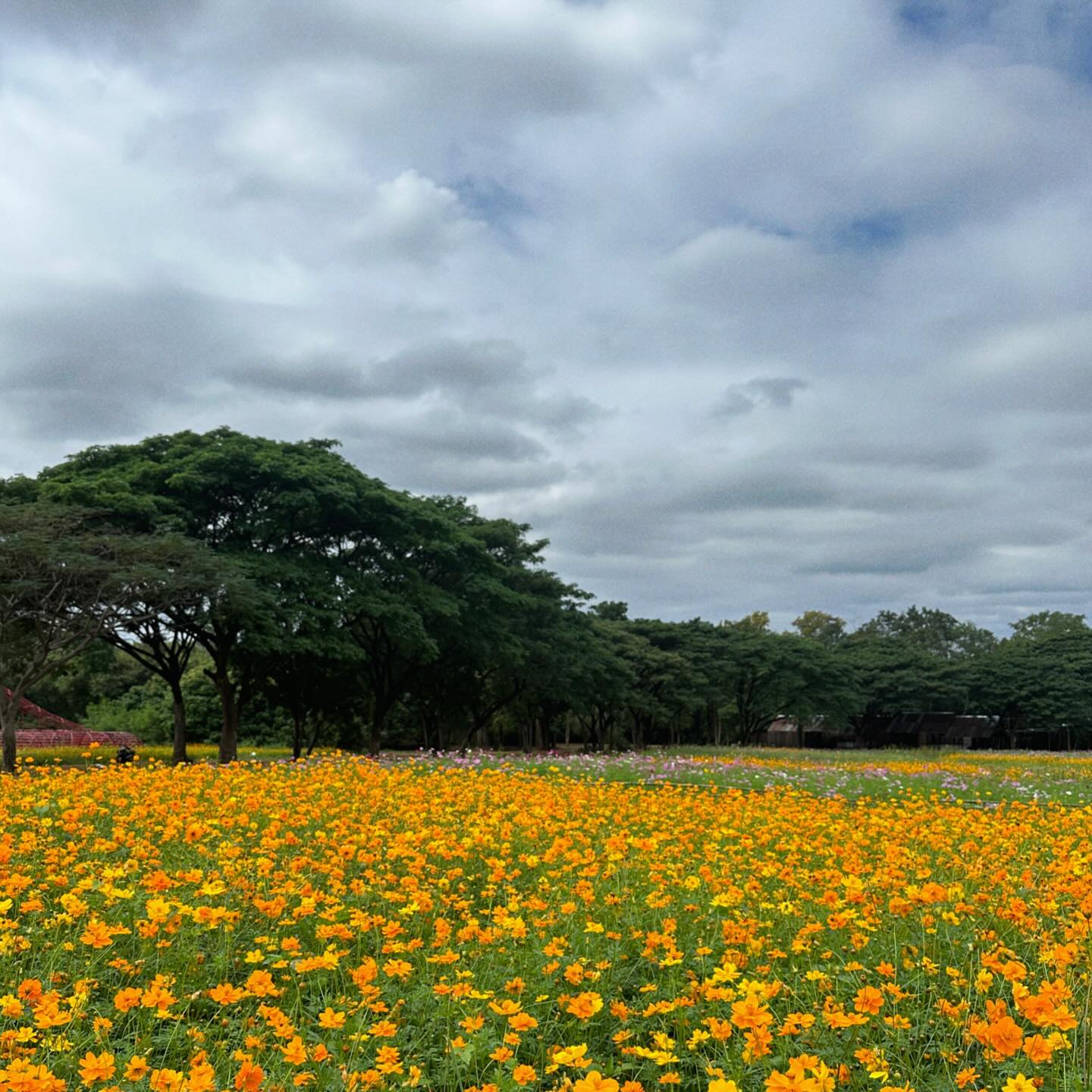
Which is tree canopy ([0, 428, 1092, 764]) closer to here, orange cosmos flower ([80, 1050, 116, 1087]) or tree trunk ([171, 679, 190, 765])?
tree trunk ([171, 679, 190, 765])

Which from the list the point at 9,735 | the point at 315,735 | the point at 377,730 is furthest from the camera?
the point at 315,735

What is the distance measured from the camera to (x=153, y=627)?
2212cm

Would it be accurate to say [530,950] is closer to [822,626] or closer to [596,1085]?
[596,1085]

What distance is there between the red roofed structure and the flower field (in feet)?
85.1

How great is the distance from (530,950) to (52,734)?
31264mm

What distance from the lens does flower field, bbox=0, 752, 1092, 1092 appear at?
3061mm

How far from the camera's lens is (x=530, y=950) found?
440cm

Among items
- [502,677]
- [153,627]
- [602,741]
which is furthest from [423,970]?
[602,741]

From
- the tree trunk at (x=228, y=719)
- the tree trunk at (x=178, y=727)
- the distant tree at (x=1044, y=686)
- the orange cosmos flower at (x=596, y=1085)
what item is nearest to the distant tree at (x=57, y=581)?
the tree trunk at (x=228, y=719)

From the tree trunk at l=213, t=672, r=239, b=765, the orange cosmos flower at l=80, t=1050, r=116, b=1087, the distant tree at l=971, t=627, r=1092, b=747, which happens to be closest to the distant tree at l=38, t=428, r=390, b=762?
the tree trunk at l=213, t=672, r=239, b=765

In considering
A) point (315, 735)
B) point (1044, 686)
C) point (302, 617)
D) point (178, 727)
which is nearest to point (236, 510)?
point (302, 617)

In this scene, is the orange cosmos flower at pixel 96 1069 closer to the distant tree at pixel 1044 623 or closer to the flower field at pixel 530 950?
the flower field at pixel 530 950

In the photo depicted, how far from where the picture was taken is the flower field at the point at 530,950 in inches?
120

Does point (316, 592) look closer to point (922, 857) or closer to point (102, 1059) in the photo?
point (922, 857)
